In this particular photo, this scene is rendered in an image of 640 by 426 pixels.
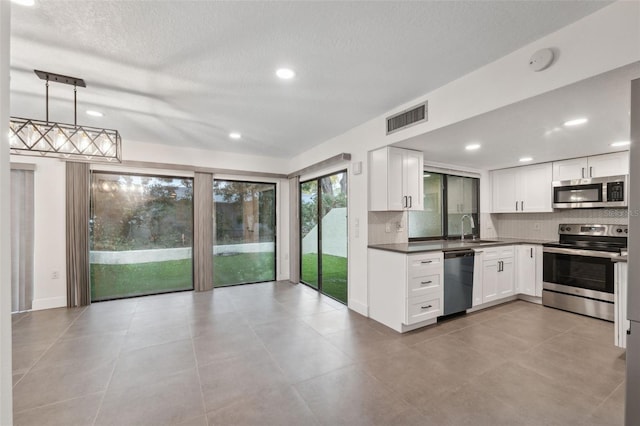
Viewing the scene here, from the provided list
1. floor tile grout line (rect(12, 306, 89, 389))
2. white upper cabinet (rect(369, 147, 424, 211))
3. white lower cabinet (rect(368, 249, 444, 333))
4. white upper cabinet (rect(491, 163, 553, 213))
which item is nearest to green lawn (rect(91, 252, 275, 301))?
floor tile grout line (rect(12, 306, 89, 389))

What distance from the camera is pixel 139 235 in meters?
4.73

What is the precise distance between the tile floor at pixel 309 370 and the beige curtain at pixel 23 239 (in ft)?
1.85

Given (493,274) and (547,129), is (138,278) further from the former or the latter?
(547,129)

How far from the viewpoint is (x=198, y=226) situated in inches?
197

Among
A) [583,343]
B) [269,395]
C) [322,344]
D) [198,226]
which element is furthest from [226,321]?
[583,343]

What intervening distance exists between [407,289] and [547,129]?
2.26 metres

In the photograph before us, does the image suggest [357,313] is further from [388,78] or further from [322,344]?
[388,78]

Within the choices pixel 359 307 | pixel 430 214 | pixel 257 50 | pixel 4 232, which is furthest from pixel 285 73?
pixel 430 214

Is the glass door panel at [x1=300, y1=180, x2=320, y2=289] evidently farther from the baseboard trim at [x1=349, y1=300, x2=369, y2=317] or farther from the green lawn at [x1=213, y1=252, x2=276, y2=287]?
the baseboard trim at [x1=349, y1=300, x2=369, y2=317]

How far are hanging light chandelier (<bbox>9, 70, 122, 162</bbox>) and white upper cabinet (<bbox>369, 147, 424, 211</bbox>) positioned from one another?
292 cm

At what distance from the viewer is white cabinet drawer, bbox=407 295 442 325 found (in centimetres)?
324

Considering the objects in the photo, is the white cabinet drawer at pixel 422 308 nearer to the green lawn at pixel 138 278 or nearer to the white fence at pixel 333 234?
the white fence at pixel 333 234

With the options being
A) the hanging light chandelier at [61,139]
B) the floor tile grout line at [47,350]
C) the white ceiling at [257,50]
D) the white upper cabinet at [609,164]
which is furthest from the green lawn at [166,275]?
the white upper cabinet at [609,164]

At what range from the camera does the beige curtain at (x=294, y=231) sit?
5656 mm
